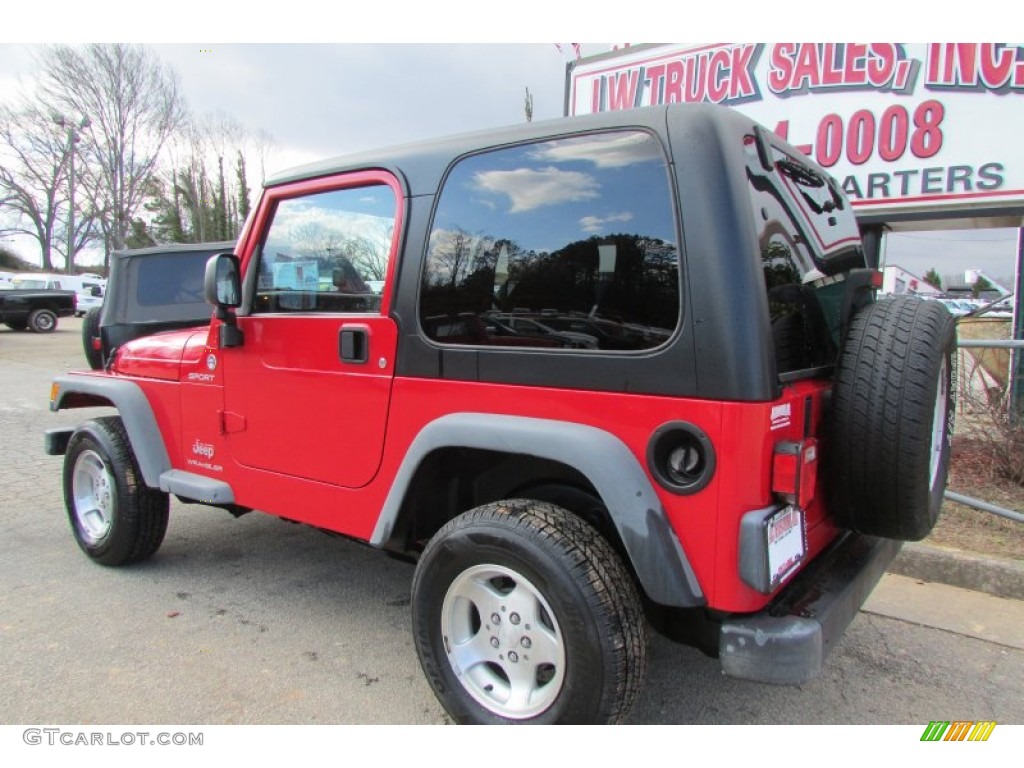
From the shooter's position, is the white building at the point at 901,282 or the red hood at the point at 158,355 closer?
the red hood at the point at 158,355

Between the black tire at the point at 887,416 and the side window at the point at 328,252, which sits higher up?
the side window at the point at 328,252

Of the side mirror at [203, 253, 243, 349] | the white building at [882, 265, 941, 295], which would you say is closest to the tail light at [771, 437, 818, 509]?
the side mirror at [203, 253, 243, 349]

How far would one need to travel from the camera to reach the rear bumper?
1.88m

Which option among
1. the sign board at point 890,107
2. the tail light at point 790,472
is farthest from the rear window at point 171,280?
the tail light at point 790,472

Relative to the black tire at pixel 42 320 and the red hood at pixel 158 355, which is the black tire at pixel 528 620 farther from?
the black tire at pixel 42 320

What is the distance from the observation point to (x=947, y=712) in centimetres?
260

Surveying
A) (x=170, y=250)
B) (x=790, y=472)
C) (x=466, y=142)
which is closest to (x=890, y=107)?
(x=466, y=142)

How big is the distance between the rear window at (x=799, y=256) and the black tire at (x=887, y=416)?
18 cm

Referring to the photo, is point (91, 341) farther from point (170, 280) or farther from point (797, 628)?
point (797, 628)

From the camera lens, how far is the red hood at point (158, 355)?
3.43 m

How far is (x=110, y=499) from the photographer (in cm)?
371

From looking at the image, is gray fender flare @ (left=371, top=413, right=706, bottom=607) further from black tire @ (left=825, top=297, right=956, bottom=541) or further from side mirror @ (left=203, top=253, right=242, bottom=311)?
side mirror @ (left=203, top=253, right=242, bottom=311)

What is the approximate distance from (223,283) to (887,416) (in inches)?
103

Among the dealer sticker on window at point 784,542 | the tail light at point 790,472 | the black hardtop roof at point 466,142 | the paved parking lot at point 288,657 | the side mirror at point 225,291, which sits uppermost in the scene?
the black hardtop roof at point 466,142
